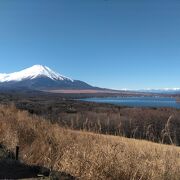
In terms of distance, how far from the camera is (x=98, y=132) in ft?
26.5

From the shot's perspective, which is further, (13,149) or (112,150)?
(13,149)

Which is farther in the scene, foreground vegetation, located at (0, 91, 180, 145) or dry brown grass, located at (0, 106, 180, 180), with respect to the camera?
foreground vegetation, located at (0, 91, 180, 145)

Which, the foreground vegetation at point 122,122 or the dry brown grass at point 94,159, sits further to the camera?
the foreground vegetation at point 122,122

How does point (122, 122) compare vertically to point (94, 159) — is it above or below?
below

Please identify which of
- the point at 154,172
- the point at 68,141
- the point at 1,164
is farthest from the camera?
the point at 68,141

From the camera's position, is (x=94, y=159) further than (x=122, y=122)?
No

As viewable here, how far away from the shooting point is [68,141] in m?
7.07

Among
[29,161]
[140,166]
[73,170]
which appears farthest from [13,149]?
[140,166]

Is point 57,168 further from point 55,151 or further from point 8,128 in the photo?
point 8,128

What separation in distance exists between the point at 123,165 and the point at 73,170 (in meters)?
0.77

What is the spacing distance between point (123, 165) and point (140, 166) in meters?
0.25

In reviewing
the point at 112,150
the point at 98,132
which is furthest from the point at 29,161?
the point at 98,132

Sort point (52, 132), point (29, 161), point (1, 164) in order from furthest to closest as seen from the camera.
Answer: point (52, 132) → point (29, 161) → point (1, 164)

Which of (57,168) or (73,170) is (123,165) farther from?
(57,168)
